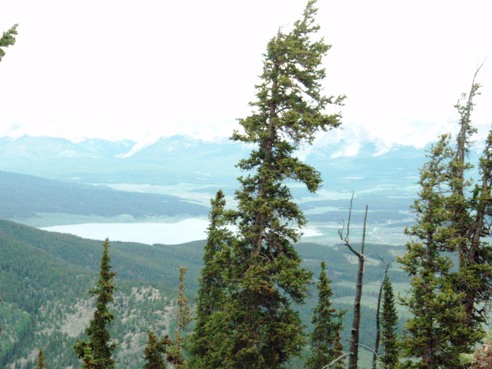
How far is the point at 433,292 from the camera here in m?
20.1

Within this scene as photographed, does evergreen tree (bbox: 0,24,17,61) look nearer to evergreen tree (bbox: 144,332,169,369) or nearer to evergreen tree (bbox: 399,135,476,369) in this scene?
evergreen tree (bbox: 399,135,476,369)

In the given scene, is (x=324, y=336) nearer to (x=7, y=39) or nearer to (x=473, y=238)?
(x=473, y=238)

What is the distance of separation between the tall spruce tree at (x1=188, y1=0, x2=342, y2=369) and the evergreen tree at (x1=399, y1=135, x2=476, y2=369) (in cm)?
435

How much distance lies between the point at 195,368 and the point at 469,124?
1686cm

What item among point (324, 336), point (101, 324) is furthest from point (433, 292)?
point (101, 324)

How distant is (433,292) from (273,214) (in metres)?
6.96

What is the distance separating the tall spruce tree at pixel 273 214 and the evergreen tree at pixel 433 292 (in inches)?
171

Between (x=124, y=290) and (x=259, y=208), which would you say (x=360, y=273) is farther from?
(x=124, y=290)

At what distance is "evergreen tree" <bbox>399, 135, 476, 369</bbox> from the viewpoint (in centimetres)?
1847

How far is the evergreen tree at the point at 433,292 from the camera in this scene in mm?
18469

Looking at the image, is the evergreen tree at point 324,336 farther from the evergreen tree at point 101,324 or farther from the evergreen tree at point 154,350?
the evergreen tree at point 101,324

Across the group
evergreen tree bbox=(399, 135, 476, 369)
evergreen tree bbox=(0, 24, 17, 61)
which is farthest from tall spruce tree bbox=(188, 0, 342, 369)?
evergreen tree bbox=(0, 24, 17, 61)

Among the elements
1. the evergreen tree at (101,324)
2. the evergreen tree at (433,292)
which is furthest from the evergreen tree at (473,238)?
the evergreen tree at (101,324)

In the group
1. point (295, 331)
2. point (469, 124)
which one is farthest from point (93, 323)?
point (469, 124)
